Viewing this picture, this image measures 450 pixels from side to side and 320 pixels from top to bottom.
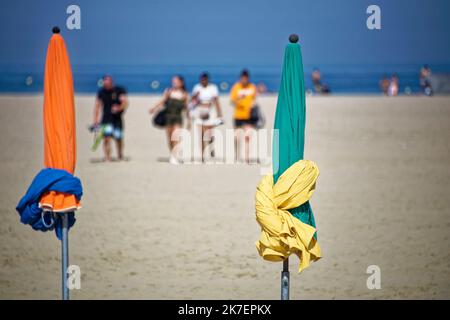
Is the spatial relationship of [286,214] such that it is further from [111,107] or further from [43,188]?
[111,107]

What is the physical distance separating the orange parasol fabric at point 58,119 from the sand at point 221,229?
1.62 m

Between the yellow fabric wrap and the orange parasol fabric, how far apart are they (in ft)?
4.47

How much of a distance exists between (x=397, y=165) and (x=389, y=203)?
3.20 metres

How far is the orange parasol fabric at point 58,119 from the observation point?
575cm

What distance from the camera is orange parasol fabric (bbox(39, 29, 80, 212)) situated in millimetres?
5746

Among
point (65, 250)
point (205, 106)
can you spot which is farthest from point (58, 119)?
point (205, 106)

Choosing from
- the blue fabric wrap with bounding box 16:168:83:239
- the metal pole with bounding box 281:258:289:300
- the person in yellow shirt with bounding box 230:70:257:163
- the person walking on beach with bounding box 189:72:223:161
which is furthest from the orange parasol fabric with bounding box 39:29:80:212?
the person in yellow shirt with bounding box 230:70:257:163

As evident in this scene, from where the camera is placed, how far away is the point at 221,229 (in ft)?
31.2

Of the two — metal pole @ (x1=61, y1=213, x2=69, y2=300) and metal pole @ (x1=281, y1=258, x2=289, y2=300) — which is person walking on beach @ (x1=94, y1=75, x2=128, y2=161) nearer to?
metal pole @ (x1=61, y1=213, x2=69, y2=300)

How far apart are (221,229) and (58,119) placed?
159 inches

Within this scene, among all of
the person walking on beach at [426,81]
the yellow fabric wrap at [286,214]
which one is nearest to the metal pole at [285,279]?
the yellow fabric wrap at [286,214]
